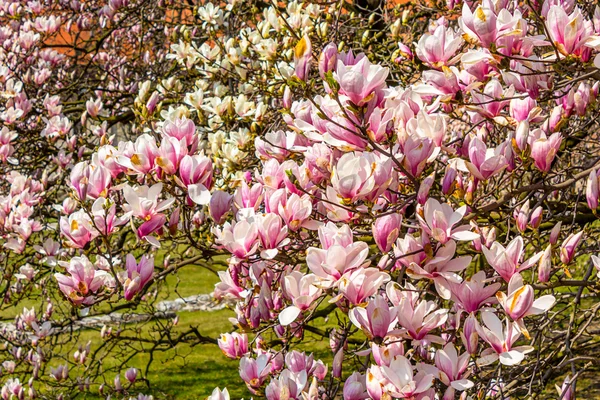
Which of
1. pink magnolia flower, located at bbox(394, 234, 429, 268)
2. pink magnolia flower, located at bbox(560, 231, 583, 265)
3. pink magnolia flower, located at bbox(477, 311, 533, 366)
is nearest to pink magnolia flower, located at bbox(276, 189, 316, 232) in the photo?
pink magnolia flower, located at bbox(394, 234, 429, 268)

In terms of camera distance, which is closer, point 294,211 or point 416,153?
point 416,153

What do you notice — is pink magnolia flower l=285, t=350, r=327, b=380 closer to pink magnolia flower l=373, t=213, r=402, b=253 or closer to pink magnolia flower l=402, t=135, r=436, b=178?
pink magnolia flower l=373, t=213, r=402, b=253

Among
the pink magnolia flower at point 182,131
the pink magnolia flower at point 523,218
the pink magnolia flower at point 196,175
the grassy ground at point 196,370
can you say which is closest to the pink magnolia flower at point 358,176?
the pink magnolia flower at point 196,175

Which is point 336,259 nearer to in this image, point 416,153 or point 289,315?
point 289,315

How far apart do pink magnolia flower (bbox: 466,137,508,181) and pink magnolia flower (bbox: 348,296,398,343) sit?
0.44m

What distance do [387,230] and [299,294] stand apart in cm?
26

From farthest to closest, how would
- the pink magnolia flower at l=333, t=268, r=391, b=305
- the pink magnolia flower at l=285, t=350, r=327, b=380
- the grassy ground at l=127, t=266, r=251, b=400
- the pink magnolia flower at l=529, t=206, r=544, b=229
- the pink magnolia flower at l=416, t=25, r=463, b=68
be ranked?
the grassy ground at l=127, t=266, r=251, b=400 → the pink magnolia flower at l=529, t=206, r=544, b=229 → the pink magnolia flower at l=285, t=350, r=327, b=380 → the pink magnolia flower at l=416, t=25, r=463, b=68 → the pink magnolia flower at l=333, t=268, r=391, b=305

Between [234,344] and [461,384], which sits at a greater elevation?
[234,344]

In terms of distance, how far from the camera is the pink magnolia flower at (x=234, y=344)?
2090 millimetres

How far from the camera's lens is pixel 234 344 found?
2096mm

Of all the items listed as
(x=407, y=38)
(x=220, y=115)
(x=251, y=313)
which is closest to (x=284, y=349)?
(x=251, y=313)

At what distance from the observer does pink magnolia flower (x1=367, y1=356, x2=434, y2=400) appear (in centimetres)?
144

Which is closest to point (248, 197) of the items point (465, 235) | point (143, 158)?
point (143, 158)

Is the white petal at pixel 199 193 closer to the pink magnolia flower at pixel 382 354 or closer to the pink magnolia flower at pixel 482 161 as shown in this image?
the pink magnolia flower at pixel 382 354
